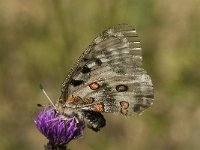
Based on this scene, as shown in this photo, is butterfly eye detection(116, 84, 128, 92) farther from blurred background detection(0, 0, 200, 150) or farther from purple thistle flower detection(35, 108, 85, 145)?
blurred background detection(0, 0, 200, 150)

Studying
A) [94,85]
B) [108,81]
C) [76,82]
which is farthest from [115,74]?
[76,82]

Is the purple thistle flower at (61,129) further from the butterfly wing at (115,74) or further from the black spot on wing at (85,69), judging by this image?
the black spot on wing at (85,69)

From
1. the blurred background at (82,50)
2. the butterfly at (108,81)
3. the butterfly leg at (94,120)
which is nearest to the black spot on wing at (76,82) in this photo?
the butterfly at (108,81)

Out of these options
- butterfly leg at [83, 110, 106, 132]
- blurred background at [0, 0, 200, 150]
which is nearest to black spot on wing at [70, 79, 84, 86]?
butterfly leg at [83, 110, 106, 132]

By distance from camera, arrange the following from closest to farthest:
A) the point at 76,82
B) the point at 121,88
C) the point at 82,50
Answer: the point at 76,82, the point at 121,88, the point at 82,50

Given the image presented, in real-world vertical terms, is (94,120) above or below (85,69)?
below

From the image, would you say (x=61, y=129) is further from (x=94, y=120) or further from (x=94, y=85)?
(x=94, y=85)
